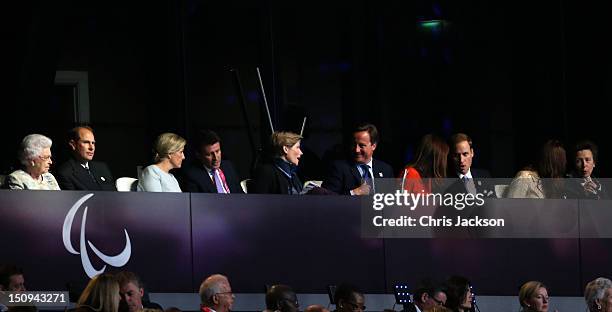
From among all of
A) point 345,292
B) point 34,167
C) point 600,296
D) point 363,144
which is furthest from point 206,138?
point 600,296

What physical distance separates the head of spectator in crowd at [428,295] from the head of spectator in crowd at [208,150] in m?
2.09

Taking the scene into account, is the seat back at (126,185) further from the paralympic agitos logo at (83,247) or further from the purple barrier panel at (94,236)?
the paralympic agitos logo at (83,247)

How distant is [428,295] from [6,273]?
11.5 feet

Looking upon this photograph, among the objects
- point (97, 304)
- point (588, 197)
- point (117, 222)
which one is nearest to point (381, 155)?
point (588, 197)

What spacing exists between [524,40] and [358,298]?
26.3 ft

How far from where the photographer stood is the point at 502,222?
1471cm

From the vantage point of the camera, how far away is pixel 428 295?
13.3 metres

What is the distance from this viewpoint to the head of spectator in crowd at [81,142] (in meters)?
13.4

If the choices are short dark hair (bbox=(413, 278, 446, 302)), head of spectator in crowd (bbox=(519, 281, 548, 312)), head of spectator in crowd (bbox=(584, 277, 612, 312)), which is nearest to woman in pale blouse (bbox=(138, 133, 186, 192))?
short dark hair (bbox=(413, 278, 446, 302))

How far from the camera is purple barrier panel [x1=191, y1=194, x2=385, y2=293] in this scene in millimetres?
13805

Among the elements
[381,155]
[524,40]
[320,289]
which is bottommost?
[320,289]

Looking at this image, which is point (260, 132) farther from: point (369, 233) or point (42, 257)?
point (42, 257)

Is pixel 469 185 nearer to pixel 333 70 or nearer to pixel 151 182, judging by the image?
pixel 151 182

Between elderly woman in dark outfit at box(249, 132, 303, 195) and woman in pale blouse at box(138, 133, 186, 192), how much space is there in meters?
0.84
